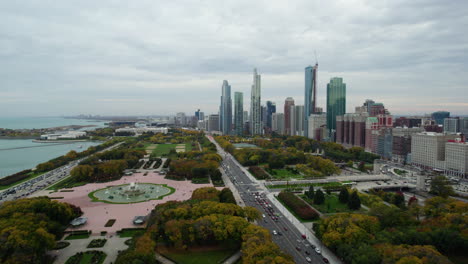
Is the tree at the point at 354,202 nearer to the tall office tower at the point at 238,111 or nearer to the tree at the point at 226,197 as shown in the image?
the tree at the point at 226,197

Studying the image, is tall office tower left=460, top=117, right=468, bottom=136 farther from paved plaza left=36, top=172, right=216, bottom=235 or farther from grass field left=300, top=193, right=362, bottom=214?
paved plaza left=36, top=172, right=216, bottom=235

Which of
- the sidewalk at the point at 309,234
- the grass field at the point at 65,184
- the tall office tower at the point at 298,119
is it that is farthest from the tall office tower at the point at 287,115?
the grass field at the point at 65,184

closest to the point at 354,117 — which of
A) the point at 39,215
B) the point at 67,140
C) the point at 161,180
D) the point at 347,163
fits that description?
the point at 347,163

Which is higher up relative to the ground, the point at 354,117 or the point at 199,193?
the point at 354,117

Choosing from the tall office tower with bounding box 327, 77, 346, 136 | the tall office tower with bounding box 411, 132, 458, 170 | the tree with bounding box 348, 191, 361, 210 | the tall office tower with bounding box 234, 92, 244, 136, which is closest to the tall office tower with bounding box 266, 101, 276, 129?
the tall office tower with bounding box 234, 92, 244, 136

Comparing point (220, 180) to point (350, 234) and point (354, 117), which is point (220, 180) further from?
point (354, 117)

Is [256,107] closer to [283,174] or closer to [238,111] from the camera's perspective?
[238,111]
